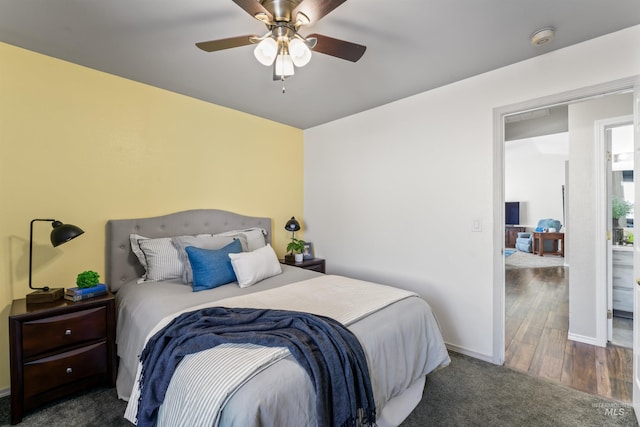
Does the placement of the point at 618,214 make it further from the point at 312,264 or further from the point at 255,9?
the point at 255,9

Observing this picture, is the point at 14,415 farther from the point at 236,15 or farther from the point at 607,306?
the point at 607,306

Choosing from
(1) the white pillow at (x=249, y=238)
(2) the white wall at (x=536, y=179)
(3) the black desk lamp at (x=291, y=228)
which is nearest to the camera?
(1) the white pillow at (x=249, y=238)

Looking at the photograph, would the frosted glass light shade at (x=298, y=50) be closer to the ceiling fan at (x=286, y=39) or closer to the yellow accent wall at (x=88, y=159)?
the ceiling fan at (x=286, y=39)

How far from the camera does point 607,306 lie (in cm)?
280

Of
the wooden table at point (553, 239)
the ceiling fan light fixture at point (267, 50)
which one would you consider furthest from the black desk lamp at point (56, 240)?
the wooden table at point (553, 239)

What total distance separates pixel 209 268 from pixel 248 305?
678 mm

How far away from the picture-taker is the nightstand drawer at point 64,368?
6.18ft

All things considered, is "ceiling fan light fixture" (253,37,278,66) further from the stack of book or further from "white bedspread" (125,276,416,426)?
the stack of book

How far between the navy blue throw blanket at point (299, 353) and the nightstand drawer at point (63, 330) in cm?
87

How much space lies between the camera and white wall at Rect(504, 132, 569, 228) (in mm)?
8078

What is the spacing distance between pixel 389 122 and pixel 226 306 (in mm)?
2497

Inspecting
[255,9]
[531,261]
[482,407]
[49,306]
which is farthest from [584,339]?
[531,261]

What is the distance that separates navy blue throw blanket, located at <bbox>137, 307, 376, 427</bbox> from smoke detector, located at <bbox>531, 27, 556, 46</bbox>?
2.25 metres

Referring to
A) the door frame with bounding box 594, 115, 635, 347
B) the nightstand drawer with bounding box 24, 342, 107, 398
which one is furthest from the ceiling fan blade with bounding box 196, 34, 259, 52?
the door frame with bounding box 594, 115, 635, 347
